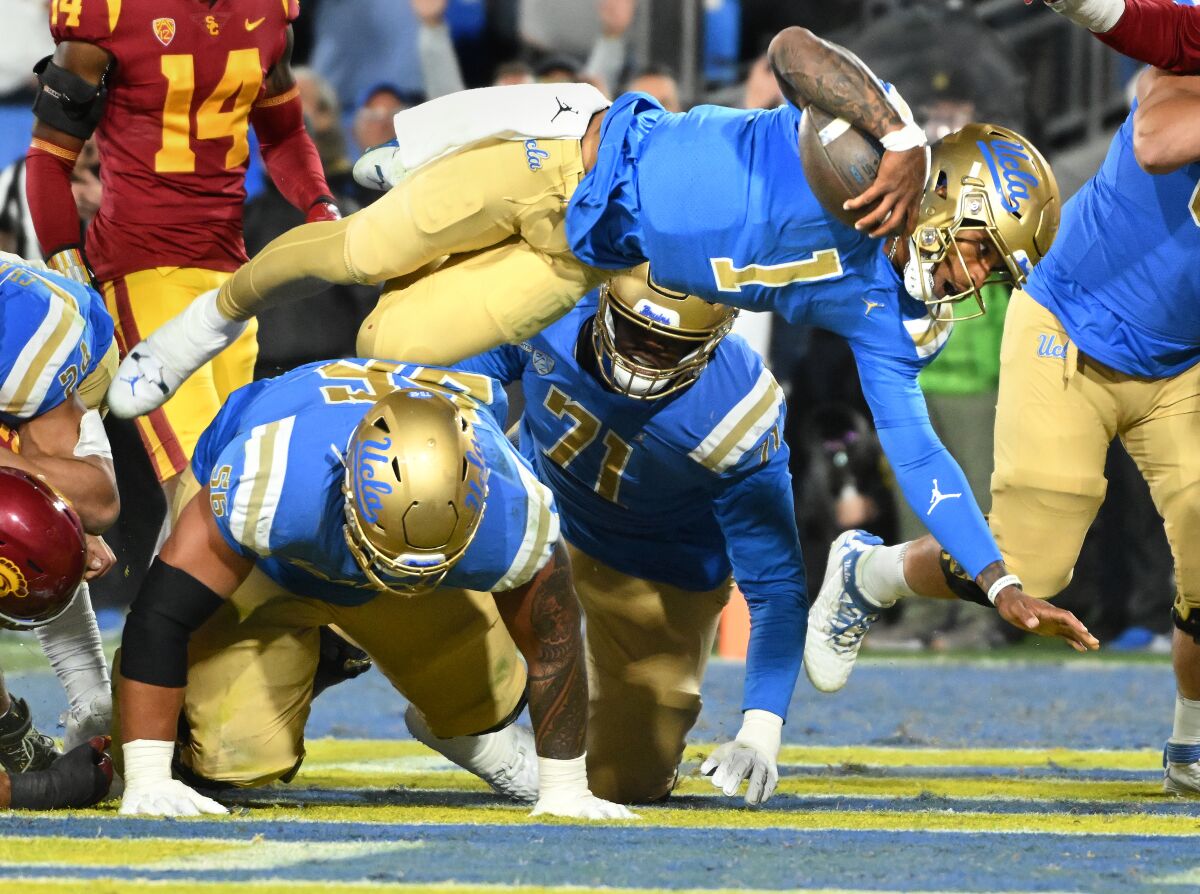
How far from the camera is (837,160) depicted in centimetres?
372

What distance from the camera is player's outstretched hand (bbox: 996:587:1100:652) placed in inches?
140

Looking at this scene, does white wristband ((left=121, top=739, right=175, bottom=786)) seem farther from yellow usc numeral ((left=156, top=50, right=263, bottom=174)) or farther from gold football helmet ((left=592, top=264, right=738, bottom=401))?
yellow usc numeral ((left=156, top=50, right=263, bottom=174))

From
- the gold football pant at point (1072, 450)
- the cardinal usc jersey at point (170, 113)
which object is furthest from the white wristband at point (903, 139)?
the cardinal usc jersey at point (170, 113)

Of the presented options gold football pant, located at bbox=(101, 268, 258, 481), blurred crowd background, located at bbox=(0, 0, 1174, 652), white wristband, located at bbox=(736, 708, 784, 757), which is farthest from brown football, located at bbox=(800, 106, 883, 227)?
blurred crowd background, located at bbox=(0, 0, 1174, 652)

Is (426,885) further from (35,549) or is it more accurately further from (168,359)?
(168,359)

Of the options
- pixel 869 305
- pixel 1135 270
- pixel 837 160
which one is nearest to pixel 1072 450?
pixel 1135 270

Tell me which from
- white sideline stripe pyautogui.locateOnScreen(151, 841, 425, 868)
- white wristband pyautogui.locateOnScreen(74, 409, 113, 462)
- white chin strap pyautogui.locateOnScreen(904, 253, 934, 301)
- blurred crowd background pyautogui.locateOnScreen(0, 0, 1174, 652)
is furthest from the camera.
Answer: blurred crowd background pyautogui.locateOnScreen(0, 0, 1174, 652)

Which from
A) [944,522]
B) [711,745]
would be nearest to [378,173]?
[944,522]

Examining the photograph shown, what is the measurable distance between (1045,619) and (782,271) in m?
0.89

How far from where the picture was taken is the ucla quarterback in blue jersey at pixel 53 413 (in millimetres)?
4094

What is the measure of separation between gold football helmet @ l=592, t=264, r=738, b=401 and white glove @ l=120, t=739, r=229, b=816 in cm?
137

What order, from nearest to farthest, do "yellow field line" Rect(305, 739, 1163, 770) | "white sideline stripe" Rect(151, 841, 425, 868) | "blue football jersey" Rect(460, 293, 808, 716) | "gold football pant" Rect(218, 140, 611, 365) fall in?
"white sideline stripe" Rect(151, 841, 425, 868), "gold football pant" Rect(218, 140, 611, 365), "blue football jersey" Rect(460, 293, 808, 716), "yellow field line" Rect(305, 739, 1163, 770)

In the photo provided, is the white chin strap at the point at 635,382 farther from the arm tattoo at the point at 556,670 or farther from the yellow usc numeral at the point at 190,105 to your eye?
the yellow usc numeral at the point at 190,105

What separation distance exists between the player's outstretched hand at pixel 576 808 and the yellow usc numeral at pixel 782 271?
1115mm
